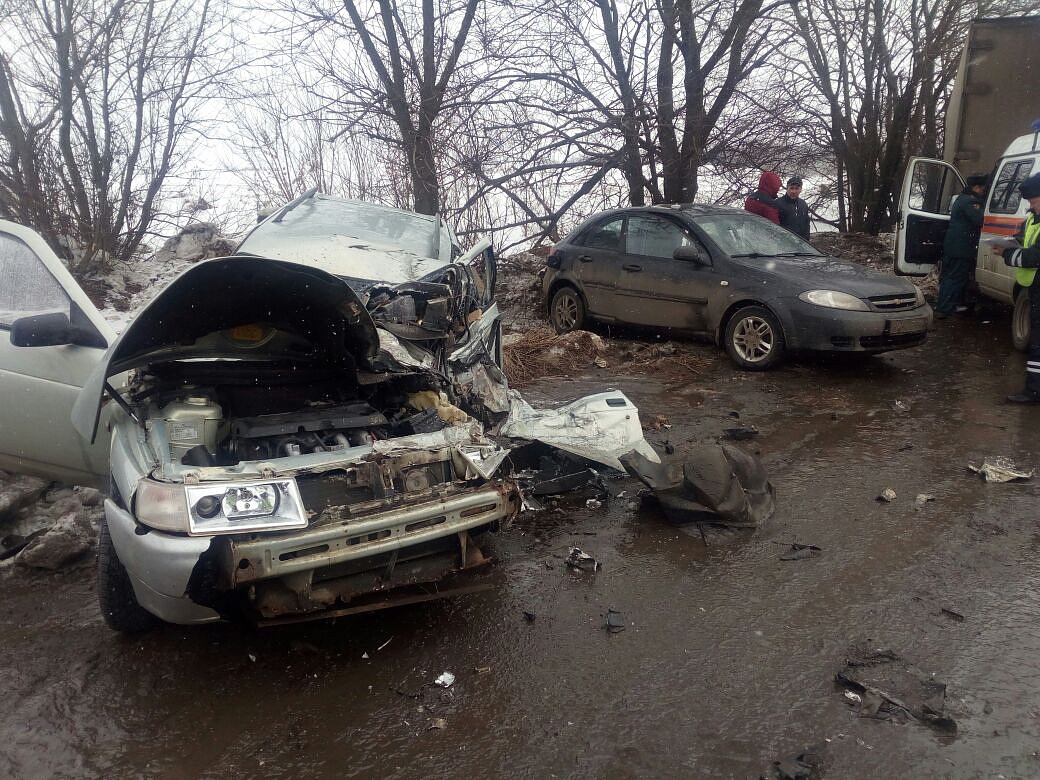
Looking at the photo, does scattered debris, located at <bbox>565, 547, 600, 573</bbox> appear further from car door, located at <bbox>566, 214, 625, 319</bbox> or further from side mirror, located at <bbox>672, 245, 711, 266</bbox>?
Answer: car door, located at <bbox>566, 214, 625, 319</bbox>

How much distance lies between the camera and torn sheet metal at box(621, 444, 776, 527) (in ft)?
13.3

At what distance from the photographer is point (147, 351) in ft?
11.1

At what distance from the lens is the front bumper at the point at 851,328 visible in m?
6.63

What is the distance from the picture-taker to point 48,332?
137 inches

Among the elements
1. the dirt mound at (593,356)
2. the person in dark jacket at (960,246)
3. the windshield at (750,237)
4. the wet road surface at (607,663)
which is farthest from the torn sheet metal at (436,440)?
the person in dark jacket at (960,246)

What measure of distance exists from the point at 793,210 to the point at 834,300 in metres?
2.80

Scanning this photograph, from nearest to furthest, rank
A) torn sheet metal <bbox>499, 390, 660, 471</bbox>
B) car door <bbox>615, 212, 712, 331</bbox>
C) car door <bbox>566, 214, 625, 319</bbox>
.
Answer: torn sheet metal <bbox>499, 390, 660, 471</bbox>, car door <bbox>615, 212, 712, 331</bbox>, car door <bbox>566, 214, 625, 319</bbox>

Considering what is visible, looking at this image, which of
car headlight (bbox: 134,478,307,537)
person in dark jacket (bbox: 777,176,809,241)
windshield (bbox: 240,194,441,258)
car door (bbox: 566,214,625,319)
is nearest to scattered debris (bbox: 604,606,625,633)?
car headlight (bbox: 134,478,307,537)

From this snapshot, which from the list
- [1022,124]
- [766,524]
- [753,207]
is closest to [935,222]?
[1022,124]

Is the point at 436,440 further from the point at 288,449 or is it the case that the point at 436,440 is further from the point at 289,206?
the point at 289,206

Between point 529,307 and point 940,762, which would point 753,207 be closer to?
point 529,307

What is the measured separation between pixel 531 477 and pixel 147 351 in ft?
7.14

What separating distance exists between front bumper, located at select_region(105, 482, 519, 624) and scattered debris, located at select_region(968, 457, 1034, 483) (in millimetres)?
3216

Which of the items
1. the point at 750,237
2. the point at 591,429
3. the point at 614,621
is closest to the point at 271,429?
the point at 614,621
